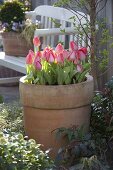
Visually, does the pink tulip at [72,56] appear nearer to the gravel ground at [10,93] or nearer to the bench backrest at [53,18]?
the bench backrest at [53,18]

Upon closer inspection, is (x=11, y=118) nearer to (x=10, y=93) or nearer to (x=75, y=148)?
(x=75, y=148)

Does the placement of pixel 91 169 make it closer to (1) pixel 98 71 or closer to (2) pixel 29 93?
(2) pixel 29 93

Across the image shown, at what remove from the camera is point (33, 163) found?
2.89 meters

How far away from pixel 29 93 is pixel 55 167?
613 millimetres

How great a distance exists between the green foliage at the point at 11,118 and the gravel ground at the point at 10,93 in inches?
63.0

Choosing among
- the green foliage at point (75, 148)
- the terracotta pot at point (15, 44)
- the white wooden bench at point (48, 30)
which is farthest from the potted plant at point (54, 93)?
the terracotta pot at point (15, 44)

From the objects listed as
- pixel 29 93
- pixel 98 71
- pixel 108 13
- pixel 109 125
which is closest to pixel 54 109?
pixel 29 93

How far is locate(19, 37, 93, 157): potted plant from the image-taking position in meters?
3.48

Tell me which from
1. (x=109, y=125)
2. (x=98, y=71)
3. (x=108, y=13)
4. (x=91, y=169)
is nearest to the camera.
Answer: (x=91, y=169)

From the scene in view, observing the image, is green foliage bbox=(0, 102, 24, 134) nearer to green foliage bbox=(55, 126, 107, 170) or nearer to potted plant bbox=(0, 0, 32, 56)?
green foliage bbox=(55, 126, 107, 170)

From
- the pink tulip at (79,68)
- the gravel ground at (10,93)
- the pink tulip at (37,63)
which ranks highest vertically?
the pink tulip at (37,63)

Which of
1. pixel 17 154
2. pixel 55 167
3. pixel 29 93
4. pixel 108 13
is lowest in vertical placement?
pixel 55 167

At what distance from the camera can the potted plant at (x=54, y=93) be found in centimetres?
348

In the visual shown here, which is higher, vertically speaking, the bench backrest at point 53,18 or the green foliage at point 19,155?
the bench backrest at point 53,18
